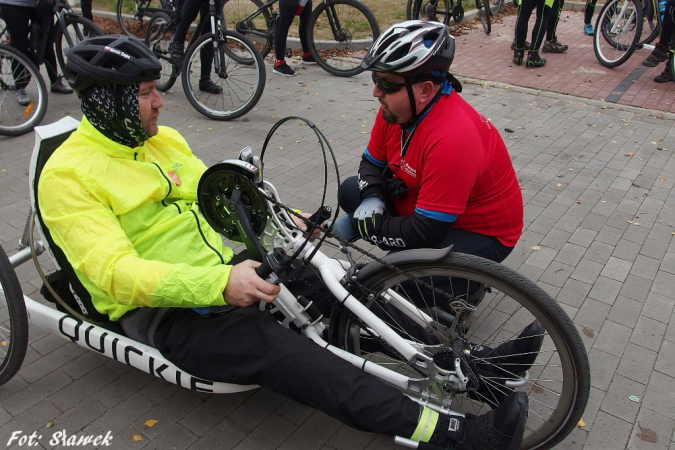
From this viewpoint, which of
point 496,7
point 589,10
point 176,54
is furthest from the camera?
point 496,7

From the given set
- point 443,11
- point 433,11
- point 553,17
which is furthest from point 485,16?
point 553,17

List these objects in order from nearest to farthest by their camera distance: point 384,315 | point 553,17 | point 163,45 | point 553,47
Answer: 1. point 384,315
2. point 163,45
3. point 553,17
4. point 553,47

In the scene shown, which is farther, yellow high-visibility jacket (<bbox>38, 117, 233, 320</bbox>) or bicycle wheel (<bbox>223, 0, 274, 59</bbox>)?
bicycle wheel (<bbox>223, 0, 274, 59</bbox>)

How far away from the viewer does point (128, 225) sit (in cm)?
221

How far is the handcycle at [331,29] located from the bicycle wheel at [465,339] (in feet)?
17.9

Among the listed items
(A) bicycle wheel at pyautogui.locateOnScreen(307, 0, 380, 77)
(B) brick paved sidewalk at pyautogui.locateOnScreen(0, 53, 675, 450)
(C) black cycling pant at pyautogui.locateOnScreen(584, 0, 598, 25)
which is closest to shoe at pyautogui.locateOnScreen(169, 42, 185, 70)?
(B) brick paved sidewalk at pyautogui.locateOnScreen(0, 53, 675, 450)

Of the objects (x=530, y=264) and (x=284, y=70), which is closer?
(x=530, y=264)

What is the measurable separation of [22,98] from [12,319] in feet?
13.8

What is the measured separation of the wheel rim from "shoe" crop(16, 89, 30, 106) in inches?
191

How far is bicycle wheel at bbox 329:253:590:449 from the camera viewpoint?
1.98 meters

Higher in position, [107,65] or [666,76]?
[107,65]

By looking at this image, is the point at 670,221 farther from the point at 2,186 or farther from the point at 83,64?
the point at 2,186

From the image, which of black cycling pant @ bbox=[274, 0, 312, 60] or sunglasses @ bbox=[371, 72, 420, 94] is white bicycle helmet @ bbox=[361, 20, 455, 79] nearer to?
sunglasses @ bbox=[371, 72, 420, 94]

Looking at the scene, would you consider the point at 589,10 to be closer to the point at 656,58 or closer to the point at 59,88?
the point at 656,58
